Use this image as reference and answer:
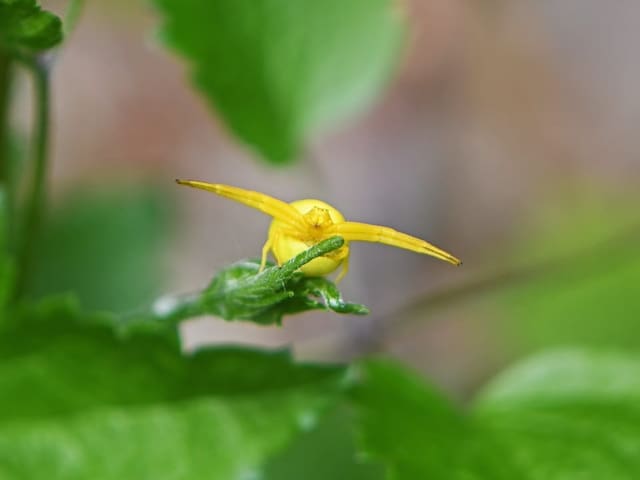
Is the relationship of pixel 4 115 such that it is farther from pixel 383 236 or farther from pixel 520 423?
pixel 520 423

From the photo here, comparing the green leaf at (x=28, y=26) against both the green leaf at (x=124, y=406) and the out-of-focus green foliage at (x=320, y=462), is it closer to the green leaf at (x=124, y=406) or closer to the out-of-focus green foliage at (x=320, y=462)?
the green leaf at (x=124, y=406)

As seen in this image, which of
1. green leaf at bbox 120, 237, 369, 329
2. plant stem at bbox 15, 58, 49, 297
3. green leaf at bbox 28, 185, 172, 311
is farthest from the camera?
green leaf at bbox 28, 185, 172, 311

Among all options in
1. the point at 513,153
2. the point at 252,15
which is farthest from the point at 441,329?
the point at 252,15

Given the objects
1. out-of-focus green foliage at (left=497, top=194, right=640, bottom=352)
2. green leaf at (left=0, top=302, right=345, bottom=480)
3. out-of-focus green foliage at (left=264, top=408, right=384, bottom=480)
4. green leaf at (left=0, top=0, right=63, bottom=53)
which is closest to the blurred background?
out-of-focus green foliage at (left=497, top=194, right=640, bottom=352)

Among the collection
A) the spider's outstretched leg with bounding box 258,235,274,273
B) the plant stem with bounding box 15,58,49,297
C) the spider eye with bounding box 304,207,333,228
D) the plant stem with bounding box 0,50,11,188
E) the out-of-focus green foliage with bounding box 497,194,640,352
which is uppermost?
the out-of-focus green foliage with bounding box 497,194,640,352

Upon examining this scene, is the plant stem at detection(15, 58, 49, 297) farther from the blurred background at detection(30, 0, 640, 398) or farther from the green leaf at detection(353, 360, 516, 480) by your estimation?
the blurred background at detection(30, 0, 640, 398)

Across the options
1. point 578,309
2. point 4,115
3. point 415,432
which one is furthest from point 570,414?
point 578,309

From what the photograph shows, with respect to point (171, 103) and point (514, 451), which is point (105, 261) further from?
point (171, 103)

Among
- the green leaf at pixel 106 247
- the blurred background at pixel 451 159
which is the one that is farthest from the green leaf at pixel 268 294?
the blurred background at pixel 451 159
